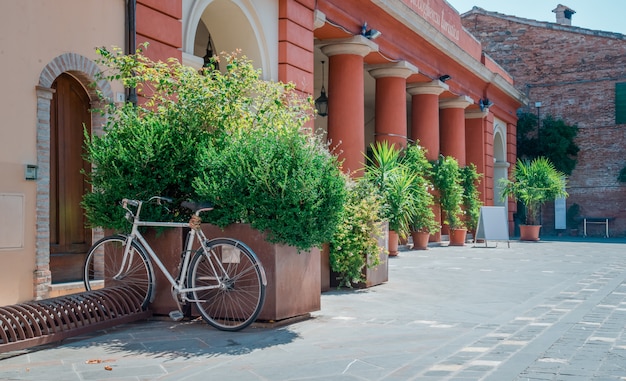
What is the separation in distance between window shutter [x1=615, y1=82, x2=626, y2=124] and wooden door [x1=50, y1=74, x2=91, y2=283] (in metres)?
25.5

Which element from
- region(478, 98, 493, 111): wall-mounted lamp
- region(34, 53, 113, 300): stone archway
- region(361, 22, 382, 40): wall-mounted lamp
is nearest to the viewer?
region(34, 53, 113, 300): stone archway

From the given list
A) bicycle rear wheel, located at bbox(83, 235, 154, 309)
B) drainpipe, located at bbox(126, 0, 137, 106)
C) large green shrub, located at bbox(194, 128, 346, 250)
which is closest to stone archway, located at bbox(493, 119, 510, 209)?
drainpipe, located at bbox(126, 0, 137, 106)

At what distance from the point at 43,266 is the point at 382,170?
813 cm

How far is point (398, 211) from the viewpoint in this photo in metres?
13.8

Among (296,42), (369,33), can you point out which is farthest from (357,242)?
(369,33)

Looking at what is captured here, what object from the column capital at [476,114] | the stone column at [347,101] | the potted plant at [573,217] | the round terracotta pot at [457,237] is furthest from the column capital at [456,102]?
the potted plant at [573,217]

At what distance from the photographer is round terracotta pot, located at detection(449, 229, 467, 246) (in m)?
19.6

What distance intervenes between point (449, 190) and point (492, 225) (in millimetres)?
1393

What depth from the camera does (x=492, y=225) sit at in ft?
60.1

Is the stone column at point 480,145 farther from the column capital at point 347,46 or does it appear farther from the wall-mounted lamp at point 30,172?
the wall-mounted lamp at point 30,172

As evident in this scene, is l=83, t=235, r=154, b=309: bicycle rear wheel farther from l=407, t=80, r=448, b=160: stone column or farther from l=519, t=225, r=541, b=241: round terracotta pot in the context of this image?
l=519, t=225, r=541, b=241: round terracotta pot

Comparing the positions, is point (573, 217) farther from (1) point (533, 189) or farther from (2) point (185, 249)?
(2) point (185, 249)

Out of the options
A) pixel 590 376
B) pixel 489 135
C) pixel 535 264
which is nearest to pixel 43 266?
pixel 590 376

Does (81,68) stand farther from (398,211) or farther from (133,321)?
(398,211)
